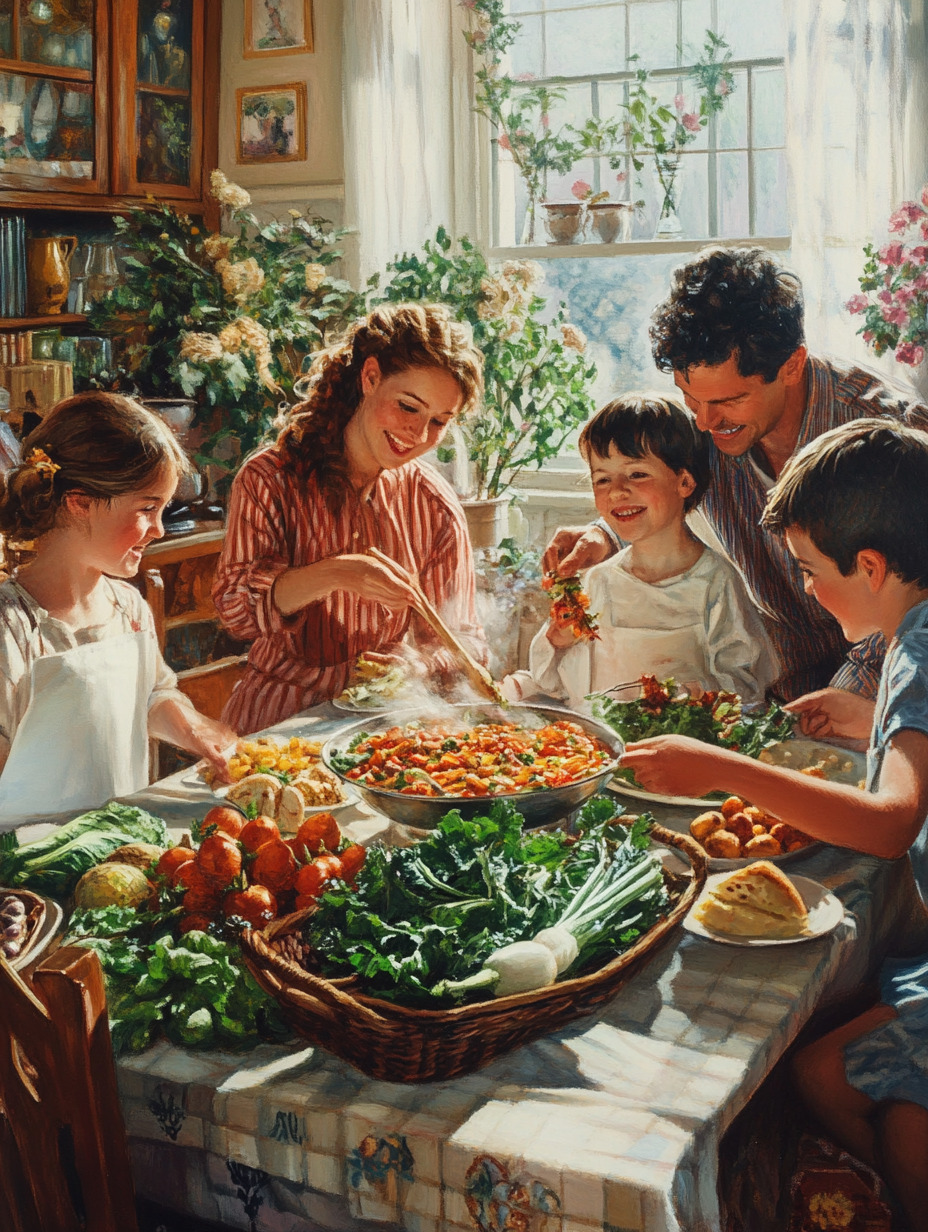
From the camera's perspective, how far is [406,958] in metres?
1.21

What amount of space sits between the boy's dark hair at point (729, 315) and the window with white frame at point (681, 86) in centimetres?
95

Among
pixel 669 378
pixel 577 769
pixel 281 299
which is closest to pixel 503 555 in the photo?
pixel 669 378

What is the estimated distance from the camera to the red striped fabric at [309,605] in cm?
269

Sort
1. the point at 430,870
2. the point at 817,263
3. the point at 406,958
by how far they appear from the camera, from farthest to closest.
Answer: the point at 817,263, the point at 430,870, the point at 406,958

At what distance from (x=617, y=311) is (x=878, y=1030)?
93.9 inches

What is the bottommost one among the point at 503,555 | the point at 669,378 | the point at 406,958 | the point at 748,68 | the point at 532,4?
the point at 406,958

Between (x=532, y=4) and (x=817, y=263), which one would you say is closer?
(x=817, y=263)


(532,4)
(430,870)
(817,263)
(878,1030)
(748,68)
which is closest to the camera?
(430,870)

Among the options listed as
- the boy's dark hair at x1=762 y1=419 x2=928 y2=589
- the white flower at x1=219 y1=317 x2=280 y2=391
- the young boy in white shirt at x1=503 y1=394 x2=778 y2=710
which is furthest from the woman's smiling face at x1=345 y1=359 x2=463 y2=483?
the boy's dark hair at x1=762 y1=419 x2=928 y2=589

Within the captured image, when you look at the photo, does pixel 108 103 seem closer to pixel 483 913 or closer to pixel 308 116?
pixel 308 116

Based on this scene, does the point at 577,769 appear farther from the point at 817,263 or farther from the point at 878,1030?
the point at 817,263

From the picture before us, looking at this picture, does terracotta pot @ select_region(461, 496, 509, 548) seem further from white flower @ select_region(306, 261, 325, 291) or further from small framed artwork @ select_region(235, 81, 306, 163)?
small framed artwork @ select_region(235, 81, 306, 163)

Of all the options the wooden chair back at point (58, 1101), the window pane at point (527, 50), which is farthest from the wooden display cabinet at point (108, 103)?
the wooden chair back at point (58, 1101)

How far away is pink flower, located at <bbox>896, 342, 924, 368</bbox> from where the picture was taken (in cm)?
289
